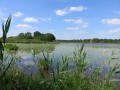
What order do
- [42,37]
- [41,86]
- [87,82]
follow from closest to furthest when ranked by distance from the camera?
[41,86] < [87,82] < [42,37]

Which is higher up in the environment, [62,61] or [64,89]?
[62,61]

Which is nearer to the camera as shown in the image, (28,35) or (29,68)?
(29,68)

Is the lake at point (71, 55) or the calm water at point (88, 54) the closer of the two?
the lake at point (71, 55)

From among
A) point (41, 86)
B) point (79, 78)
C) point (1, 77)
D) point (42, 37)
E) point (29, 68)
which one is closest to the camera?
point (1, 77)

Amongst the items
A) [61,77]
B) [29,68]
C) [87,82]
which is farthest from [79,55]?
[29,68]

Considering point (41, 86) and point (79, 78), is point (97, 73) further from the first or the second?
point (41, 86)

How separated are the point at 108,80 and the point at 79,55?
859mm

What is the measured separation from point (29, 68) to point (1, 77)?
27.9 ft

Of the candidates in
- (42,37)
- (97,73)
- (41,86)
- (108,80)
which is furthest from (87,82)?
(42,37)

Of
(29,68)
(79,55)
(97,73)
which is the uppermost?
(79,55)

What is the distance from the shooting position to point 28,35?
99.5 m

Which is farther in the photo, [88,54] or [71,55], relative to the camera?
[88,54]

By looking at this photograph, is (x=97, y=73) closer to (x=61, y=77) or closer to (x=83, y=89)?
(x=83, y=89)

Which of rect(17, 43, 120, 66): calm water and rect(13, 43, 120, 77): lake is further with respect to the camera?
rect(17, 43, 120, 66): calm water
